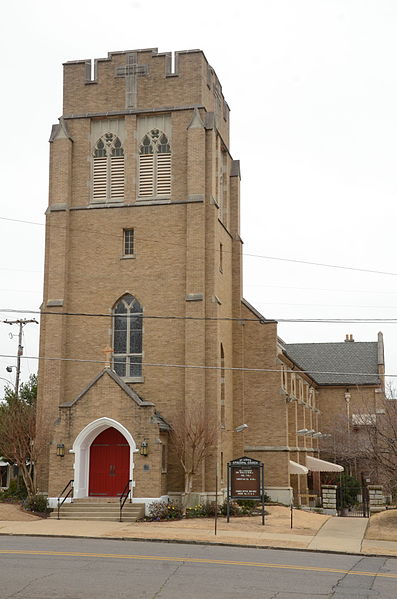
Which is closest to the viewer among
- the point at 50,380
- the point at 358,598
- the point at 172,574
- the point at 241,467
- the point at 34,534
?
the point at 358,598

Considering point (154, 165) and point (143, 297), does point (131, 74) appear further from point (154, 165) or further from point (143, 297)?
point (143, 297)

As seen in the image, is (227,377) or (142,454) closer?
(142,454)

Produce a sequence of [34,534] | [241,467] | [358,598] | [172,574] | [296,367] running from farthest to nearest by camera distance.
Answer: [296,367]
[241,467]
[34,534]
[172,574]
[358,598]

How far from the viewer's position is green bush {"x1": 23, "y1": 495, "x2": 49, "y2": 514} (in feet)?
101

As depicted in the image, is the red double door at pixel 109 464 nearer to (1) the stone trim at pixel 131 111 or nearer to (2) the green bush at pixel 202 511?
(2) the green bush at pixel 202 511

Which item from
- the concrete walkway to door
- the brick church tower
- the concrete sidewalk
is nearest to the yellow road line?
the concrete sidewalk

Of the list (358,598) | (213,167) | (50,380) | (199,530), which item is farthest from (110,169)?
(358,598)

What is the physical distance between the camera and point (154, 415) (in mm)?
31656

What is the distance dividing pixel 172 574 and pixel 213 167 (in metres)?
23.0

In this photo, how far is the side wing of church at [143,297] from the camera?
32.5m

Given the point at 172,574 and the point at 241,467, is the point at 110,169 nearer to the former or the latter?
the point at 241,467

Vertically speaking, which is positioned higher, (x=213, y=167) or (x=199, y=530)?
(x=213, y=167)

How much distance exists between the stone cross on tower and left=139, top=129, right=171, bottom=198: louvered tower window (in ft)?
6.00

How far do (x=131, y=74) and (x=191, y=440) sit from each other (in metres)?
17.6
